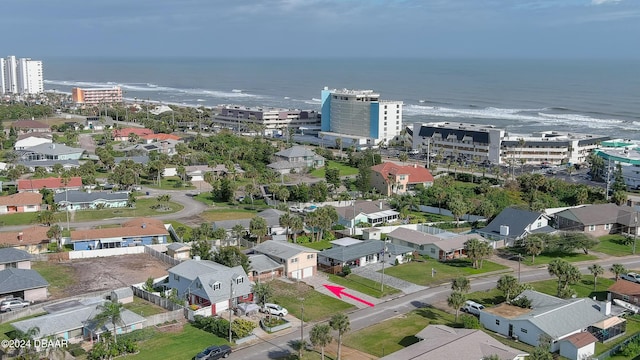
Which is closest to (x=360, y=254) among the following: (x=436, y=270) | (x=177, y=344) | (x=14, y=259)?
(x=436, y=270)

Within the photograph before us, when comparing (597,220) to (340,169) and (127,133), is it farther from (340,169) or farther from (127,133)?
(127,133)

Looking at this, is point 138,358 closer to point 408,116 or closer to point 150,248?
point 150,248

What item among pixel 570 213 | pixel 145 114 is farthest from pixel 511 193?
pixel 145 114

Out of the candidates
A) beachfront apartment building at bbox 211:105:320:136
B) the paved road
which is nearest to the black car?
the paved road

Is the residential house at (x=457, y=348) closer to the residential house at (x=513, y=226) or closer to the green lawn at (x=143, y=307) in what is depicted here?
the green lawn at (x=143, y=307)

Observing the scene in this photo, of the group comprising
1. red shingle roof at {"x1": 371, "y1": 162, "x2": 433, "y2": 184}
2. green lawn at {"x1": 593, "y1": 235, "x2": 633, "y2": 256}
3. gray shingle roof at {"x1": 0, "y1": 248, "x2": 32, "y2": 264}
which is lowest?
green lawn at {"x1": 593, "y1": 235, "x2": 633, "y2": 256}

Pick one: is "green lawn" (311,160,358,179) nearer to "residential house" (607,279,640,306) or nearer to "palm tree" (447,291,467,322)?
"residential house" (607,279,640,306)
